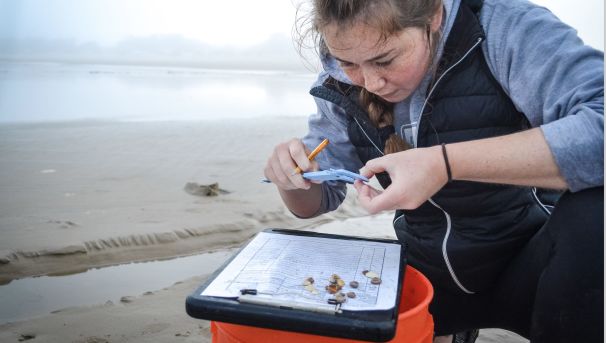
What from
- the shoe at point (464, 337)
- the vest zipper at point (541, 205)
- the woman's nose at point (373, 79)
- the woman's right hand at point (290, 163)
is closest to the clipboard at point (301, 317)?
the woman's right hand at point (290, 163)

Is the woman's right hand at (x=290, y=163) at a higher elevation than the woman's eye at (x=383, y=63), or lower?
lower

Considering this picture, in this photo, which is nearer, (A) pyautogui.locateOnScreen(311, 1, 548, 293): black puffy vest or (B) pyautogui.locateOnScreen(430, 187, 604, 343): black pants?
(B) pyautogui.locateOnScreen(430, 187, 604, 343): black pants

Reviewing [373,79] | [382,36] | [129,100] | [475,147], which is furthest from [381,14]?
[129,100]

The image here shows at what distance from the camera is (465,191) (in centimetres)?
147

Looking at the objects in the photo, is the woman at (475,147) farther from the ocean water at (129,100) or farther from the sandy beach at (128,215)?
the ocean water at (129,100)

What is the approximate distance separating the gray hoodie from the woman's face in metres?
0.07

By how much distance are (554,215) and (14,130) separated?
5.54m

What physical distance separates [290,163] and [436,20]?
51 cm

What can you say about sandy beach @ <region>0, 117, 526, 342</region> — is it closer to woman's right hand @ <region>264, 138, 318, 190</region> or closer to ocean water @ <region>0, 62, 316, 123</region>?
woman's right hand @ <region>264, 138, 318, 190</region>

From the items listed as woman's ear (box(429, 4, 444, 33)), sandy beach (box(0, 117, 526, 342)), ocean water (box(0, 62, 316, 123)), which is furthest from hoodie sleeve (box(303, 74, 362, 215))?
ocean water (box(0, 62, 316, 123))

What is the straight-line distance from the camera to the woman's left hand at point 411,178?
114 centimetres

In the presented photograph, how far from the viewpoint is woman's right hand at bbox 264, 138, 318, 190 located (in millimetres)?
1417

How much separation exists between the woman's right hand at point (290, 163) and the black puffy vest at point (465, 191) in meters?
0.22

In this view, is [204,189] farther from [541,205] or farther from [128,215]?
[541,205]
